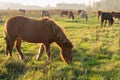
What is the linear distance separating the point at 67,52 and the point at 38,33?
57.3 inches

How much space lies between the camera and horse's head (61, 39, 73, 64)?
9.61 metres

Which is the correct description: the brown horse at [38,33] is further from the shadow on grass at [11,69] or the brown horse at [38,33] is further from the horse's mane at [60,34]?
the shadow on grass at [11,69]

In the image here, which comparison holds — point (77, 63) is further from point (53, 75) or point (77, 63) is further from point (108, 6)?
point (108, 6)

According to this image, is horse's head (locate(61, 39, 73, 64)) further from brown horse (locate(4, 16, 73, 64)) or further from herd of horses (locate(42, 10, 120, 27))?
herd of horses (locate(42, 10, 120, 27))

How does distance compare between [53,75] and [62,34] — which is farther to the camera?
[62,34]

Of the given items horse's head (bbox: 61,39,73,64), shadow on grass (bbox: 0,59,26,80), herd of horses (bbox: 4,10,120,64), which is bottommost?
shadow on grass (bbox: 0,59,26,80)

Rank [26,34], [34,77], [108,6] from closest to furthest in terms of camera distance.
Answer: [34,77]
[26,34]
[108,6]

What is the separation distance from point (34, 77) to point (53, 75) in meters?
0.64

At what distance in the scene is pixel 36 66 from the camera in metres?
9.21

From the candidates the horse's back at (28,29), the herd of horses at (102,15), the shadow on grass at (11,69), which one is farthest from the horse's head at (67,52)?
the herd of horses at (102,15)

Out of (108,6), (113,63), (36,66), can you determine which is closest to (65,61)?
(36,66)

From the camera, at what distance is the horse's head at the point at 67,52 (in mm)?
9609

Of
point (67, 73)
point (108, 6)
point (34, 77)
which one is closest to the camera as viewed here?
point (34, 77)

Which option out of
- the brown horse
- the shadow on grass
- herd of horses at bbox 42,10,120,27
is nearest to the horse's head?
the brown horse
